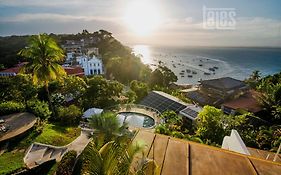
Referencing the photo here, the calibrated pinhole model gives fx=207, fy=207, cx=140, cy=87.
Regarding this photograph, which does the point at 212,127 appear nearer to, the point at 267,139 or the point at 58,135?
the point at 267,139

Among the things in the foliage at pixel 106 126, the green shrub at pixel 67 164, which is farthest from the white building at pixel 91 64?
the foliage at pixel 106 126

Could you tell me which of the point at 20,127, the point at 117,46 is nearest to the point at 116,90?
the point at 20,127

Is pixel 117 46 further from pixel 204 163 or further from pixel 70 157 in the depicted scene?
pixel 204 163

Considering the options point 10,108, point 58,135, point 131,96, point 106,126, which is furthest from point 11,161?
point 131,96

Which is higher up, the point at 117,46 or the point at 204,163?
the point at 117,46

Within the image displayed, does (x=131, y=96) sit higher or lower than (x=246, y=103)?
higher

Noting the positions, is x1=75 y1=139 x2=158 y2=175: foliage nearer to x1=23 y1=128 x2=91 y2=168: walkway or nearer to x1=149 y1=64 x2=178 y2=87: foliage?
x1=23 y1=128 x2=91 y2=168: walkway
